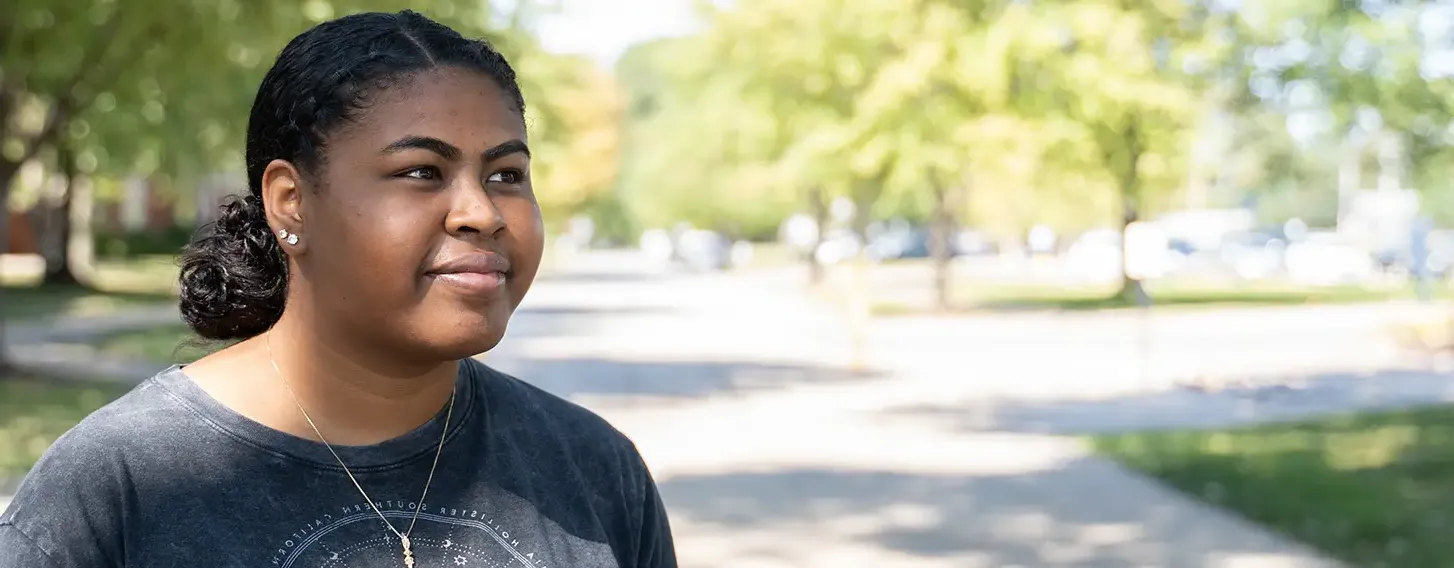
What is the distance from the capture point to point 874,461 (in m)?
11.5

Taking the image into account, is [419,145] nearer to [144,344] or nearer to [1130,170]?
[144,344]

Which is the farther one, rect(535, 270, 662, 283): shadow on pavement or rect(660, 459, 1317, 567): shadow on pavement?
rect(535, 270, 662, 283): shadow on pavement

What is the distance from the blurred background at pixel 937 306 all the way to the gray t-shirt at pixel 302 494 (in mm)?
449

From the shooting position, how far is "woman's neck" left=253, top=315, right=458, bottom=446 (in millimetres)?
1969

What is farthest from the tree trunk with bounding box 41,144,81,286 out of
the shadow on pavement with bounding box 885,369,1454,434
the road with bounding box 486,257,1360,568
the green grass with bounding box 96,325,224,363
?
the shadow on pavement with bounding box 885,369,1454,434

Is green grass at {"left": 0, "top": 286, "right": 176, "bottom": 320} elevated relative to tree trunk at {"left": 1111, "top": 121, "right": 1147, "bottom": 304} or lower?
lower

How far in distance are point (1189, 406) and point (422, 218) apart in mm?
14380

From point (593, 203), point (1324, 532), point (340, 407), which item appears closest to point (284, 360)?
point (340, 407)

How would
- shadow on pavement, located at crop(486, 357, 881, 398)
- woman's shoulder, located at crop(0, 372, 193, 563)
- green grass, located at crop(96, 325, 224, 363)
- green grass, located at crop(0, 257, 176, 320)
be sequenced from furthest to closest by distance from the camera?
green grass, located at crop(0, 257, 176, 320) → green grass, located at crop(96, 325, 224, 363) → shadow on pavement, located at crop(486, 357, 881, 398) → woman's shoulder, located at crop(0, 372, 193, 563)

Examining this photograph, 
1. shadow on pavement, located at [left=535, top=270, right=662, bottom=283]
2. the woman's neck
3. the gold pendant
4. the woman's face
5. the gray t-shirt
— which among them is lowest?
shadow on pavement, located at [left=535, top=270, right=662, bottom=283]

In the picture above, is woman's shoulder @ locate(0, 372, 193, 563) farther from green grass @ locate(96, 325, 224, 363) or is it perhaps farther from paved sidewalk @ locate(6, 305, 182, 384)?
green grass @ locate(96, 325, 224, 363)

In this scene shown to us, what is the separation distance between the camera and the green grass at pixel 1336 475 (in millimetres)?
8438

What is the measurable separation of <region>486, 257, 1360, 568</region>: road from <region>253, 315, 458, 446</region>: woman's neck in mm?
5919

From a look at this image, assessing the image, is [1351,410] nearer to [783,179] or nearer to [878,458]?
[878,458]
